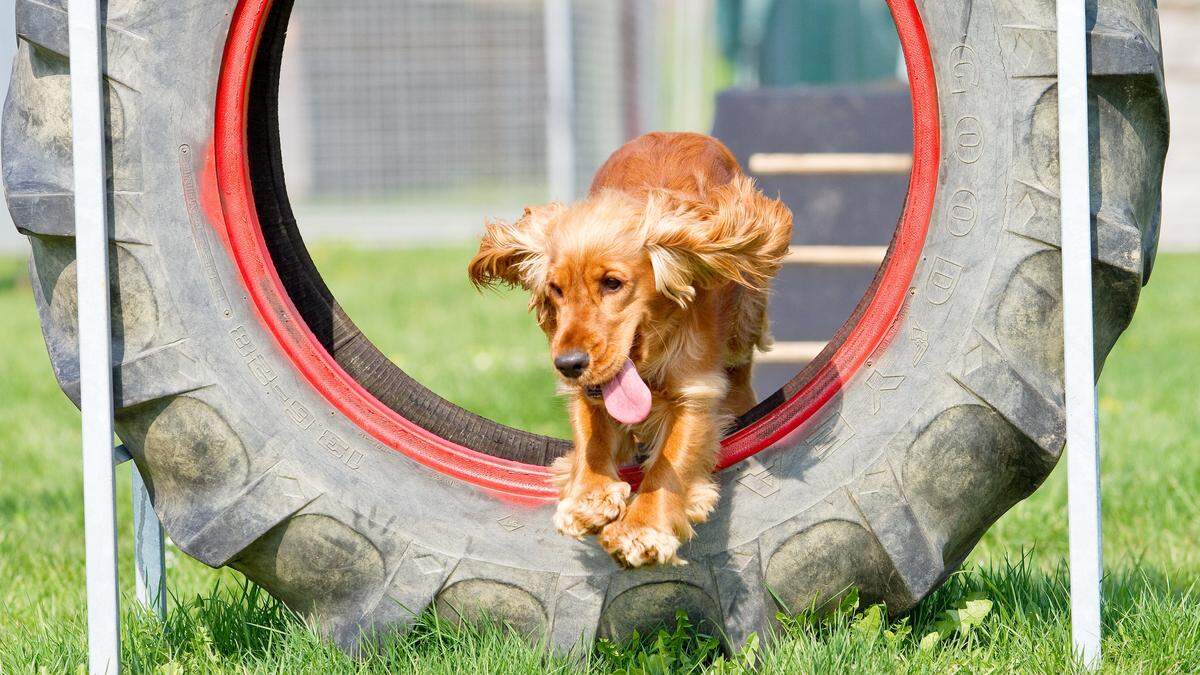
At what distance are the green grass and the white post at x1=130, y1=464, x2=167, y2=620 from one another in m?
0.05

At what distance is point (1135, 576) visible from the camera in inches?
128

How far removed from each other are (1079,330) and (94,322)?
196cm

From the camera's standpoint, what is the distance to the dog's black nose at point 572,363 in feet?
8.62

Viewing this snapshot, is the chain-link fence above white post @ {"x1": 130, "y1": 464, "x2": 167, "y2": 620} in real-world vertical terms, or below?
above

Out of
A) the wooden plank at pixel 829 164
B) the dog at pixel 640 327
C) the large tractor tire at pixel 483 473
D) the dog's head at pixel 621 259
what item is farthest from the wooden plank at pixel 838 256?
the large tractor tire at pixel 483 473

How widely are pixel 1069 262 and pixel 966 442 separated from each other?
419mm

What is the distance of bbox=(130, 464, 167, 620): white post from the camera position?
296cm

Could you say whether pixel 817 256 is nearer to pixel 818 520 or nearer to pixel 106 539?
pixel 818 520

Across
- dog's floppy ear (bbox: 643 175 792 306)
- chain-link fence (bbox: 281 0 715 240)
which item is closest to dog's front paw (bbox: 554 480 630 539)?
dog's floppy ear (bbox: 643 175 792 306)

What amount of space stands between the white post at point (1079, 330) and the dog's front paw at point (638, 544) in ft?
2.67

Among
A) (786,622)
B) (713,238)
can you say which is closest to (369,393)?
(713,238)

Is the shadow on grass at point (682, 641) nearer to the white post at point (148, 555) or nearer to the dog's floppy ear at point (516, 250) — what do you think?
the white post at point (148, 555)

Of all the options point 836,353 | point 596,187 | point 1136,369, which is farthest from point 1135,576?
point 1136,369

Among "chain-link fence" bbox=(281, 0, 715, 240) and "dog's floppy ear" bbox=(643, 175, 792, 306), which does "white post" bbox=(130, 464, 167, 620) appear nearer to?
"dog's floppy ear" bbox=(643, 175, 792, 306)
